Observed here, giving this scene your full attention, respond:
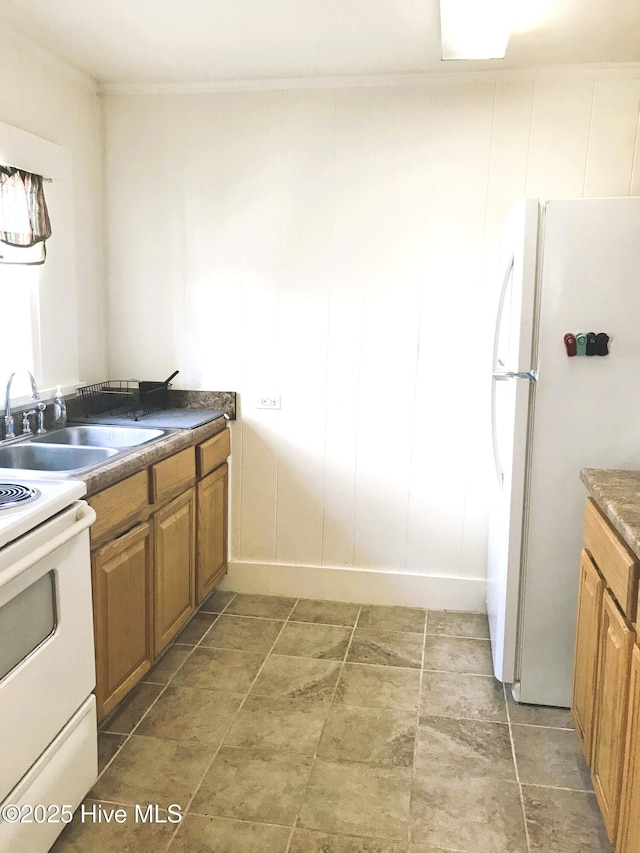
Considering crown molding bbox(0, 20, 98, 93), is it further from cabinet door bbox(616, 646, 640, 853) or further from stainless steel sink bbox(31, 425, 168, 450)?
cabinet door bbox(616, 646, 640, 853)

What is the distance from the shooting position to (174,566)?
272cm

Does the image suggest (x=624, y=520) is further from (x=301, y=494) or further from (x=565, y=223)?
(x=301, y=494)

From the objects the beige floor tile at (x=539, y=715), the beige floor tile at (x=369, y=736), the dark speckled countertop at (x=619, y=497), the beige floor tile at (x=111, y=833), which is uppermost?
the dark speckled countertop at (x=619, y=497)

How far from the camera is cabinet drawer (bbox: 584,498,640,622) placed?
1.59 metres

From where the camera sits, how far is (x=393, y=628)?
3.12m

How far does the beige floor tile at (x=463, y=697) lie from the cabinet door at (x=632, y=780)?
85 centimetres

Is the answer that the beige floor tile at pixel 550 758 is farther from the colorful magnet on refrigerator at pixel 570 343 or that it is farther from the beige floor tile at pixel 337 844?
the colorful magnet on refrigerator at pixel 570 343

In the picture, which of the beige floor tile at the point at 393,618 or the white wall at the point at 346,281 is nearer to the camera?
the white wall at the point at 346,281

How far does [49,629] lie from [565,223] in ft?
6.25

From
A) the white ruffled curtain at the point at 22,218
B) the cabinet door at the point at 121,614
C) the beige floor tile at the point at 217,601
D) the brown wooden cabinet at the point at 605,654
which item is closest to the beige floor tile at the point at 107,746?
the cabinet door at the point at 121,614

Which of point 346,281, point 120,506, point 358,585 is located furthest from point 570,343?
point 358,585

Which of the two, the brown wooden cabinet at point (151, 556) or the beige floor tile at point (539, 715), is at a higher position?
the brown wooden cabinet at point (151, 556)

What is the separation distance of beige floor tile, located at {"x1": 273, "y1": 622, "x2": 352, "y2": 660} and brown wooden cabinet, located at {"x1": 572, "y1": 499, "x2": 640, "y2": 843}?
1023mm

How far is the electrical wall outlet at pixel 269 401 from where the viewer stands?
131 inches
